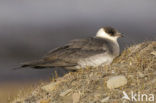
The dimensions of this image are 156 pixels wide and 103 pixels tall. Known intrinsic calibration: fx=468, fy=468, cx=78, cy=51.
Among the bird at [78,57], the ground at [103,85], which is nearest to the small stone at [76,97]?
the ground at [103,85]

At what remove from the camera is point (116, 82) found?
8.72 metres

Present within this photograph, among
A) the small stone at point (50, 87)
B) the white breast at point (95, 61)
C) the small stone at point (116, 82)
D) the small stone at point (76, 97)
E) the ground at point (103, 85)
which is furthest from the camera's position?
the white breast at point (95, 61)

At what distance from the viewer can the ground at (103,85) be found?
834 cm

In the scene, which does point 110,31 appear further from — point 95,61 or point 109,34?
point 95,61

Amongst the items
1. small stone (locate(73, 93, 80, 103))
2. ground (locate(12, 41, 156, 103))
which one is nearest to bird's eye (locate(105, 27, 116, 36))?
ground (locate(12, 41, 156, 103))

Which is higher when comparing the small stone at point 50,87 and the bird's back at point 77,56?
the bird's back at point 77,56

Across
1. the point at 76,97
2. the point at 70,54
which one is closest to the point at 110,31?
the point at 70,54

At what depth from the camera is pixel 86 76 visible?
943 centimetres

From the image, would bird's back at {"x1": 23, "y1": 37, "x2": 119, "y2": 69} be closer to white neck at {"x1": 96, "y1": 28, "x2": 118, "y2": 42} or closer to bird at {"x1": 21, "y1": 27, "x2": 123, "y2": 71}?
bird at {"x1": 21, "y1": 27, "x2": 123, "y2": 71}

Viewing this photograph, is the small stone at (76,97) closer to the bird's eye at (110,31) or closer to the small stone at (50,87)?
the small stone at (50,87)

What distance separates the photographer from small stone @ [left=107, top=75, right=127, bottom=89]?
341 inches

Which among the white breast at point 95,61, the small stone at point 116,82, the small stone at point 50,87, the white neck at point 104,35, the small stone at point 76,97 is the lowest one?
the small stone at point 76,97

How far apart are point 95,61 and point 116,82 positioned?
2.25 m

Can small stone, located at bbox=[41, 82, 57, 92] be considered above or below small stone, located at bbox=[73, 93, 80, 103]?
above
